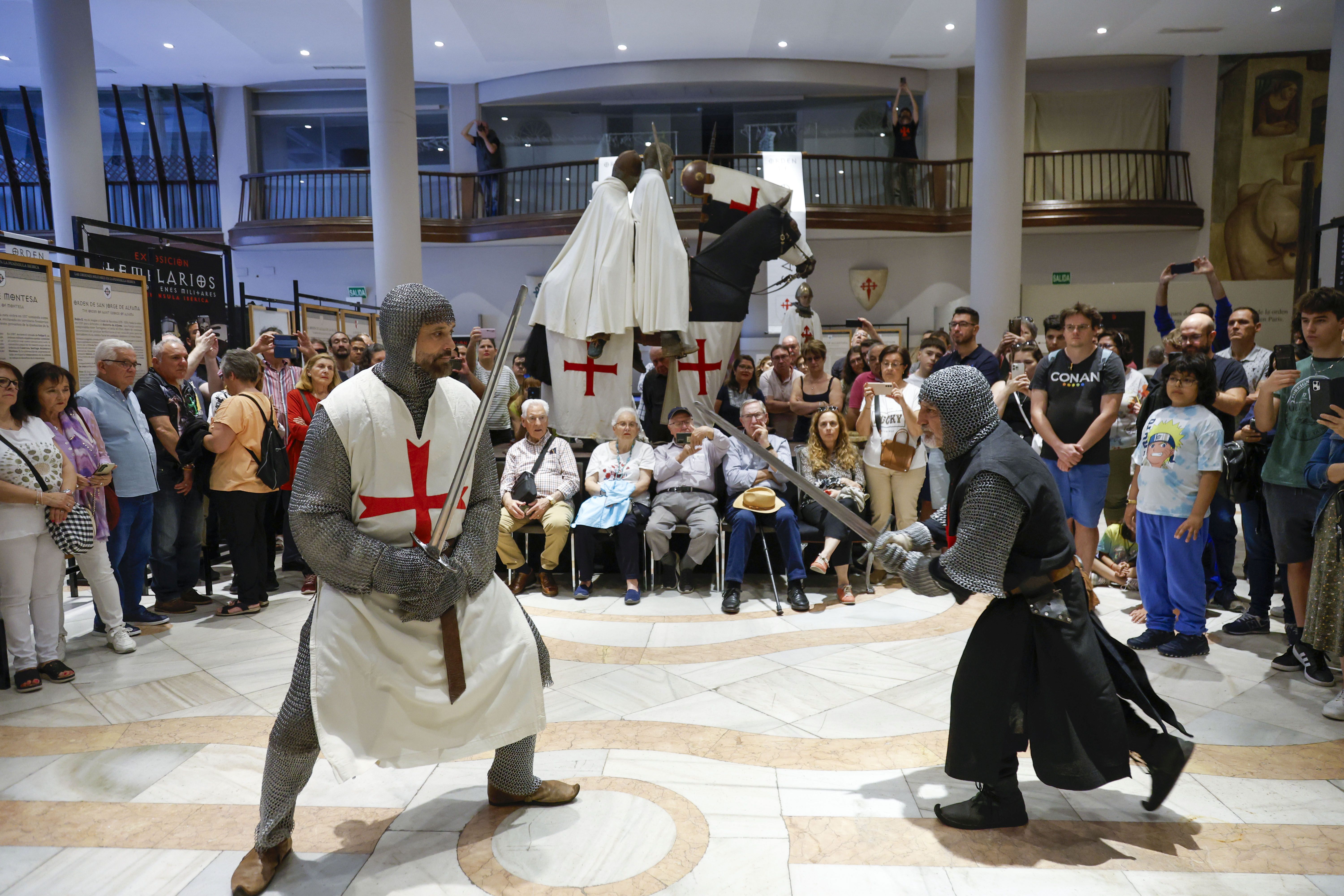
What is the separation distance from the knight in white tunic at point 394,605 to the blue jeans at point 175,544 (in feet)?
10.4

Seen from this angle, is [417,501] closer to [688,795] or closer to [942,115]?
[688,795]

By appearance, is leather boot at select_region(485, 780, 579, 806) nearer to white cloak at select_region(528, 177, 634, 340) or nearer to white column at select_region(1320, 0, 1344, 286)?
white cloak at select_region(528, 177, 634, 340)

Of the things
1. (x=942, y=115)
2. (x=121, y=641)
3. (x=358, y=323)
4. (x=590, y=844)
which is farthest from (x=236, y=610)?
(x=942, y=115)

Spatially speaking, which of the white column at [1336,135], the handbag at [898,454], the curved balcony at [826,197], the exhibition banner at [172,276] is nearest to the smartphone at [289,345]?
the exhibition banner at [172,276]

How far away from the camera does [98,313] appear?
16.0 feet

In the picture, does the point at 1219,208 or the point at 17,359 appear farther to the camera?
the point at 1219,208

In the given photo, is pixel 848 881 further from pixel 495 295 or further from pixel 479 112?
pixel 479 112

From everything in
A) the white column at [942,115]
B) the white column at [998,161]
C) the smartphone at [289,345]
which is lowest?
the smartphone at [289,345]

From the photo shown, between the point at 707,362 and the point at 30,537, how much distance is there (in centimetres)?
336

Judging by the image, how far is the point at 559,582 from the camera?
555 centimetres

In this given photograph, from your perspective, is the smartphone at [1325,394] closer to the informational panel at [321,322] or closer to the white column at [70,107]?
the informational panel at [321,322]

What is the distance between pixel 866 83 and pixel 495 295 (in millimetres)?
7199

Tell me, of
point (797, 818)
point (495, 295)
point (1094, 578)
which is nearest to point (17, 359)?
point (797, 818)

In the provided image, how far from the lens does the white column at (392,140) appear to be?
818 centimetres
